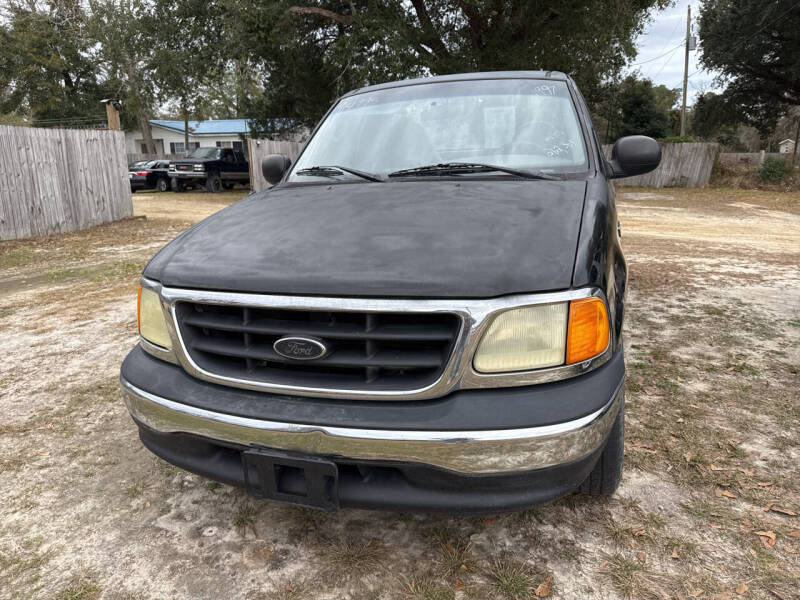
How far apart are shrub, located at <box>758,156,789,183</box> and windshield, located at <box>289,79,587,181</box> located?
75.6 ft

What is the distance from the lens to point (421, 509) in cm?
174

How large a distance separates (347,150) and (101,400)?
7.49 feet

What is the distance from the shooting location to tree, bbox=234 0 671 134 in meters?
16.4

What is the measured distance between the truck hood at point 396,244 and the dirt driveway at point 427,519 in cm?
108

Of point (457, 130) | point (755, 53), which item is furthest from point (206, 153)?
point (755, 53)

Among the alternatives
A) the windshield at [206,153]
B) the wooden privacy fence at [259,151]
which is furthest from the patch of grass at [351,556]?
the windshield at [206,153]

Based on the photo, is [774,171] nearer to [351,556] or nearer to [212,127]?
[351,556]

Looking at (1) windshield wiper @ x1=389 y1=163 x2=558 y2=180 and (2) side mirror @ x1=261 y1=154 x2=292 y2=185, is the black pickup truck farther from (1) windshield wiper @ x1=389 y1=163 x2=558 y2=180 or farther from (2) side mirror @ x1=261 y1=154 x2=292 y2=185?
(1) windshield wiper @ x1=389 y1=163 x2=558 y2=180

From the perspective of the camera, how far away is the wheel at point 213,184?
23188 mm

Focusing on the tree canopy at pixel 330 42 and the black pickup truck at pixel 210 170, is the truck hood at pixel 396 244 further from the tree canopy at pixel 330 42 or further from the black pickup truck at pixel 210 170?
the black pickup truck at pixel 210 170

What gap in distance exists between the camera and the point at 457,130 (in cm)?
295

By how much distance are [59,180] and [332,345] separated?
11442 mm

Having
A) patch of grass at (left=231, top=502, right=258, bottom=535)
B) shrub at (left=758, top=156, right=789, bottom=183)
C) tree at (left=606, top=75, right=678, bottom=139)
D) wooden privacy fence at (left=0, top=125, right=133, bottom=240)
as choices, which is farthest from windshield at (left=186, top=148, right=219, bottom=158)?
tree at (left=606, top=75, right=678, bottom=139)

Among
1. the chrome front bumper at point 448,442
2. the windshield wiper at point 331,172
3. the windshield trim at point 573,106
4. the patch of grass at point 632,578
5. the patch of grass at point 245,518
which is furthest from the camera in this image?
the windshield wiper at point 331,172
